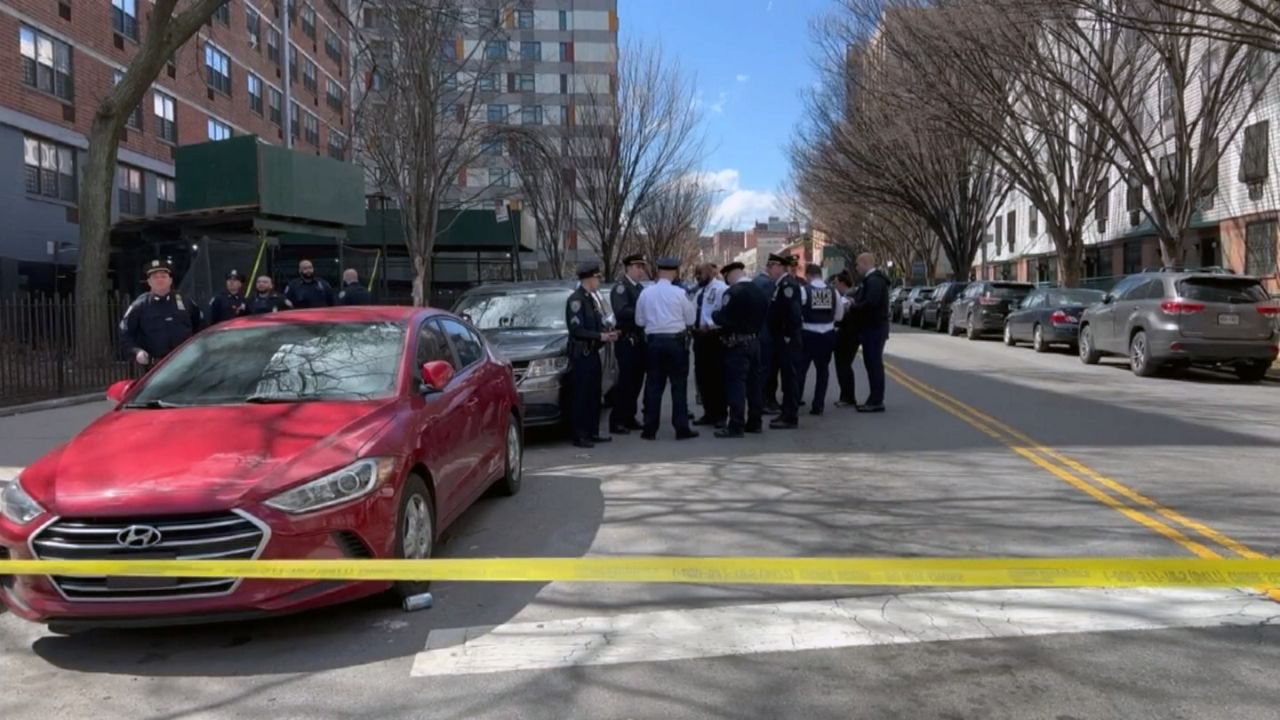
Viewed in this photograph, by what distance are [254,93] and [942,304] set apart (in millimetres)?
27302

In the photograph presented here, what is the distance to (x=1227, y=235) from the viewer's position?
27906mm

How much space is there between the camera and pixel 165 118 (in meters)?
30.3

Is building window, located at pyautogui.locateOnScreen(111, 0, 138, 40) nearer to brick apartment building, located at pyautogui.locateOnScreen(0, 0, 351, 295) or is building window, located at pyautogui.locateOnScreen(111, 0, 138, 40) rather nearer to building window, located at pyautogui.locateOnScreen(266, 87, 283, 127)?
brick apartment building, located at pyautogui.locateOnScreen(0, 0, 351, 295)

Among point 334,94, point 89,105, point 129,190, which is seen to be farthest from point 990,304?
point 334,94

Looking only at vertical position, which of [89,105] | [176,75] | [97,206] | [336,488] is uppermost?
[176,75]

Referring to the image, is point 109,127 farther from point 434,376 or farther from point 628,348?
point 434,376

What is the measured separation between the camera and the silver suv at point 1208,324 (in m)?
13.6

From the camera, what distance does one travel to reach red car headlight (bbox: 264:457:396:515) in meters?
4.04

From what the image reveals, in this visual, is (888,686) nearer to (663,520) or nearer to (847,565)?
(847,565)

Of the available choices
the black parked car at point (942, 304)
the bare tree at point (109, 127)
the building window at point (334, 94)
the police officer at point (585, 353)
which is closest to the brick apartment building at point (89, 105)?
the bare tree at point (109, 127)

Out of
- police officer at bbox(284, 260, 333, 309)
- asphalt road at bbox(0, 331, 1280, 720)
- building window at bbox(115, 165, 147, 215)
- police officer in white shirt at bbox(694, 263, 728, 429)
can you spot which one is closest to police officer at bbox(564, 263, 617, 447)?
police officer in white shirt at bbox(694, 263, 728, 429)

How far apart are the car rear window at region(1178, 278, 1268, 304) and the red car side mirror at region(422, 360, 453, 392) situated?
12419mm

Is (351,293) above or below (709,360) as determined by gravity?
above

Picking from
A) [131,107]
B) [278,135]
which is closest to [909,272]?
[278,135]
